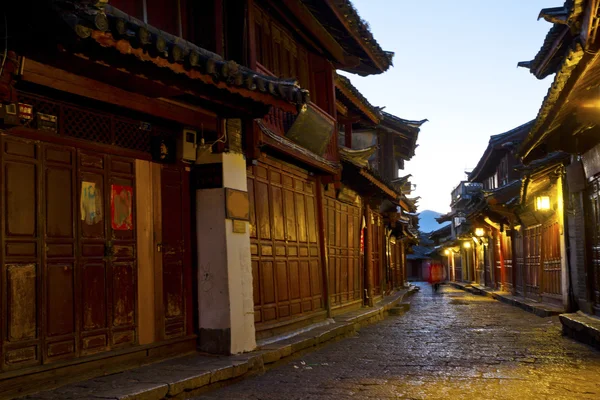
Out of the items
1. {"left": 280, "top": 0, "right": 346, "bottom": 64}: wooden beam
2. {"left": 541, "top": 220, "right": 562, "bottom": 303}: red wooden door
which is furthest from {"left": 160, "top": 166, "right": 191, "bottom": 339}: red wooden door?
{"left": 541, "top": 220, "right": 562, "bottom": 303}: red wooden door

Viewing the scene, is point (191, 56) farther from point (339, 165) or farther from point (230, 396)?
point (339, 165)

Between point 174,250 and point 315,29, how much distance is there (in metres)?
6.31

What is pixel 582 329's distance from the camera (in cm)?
1164

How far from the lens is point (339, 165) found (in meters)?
15.2

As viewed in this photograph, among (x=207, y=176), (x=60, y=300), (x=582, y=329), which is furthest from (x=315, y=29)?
(x=60, y=300)

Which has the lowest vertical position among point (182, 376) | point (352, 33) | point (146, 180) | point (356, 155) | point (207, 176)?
point (182, 376)

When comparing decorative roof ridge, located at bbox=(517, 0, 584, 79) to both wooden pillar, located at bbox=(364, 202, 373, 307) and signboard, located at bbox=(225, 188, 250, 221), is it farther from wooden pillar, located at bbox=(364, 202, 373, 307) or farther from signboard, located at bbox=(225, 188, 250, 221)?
wooden pillar, located at bbox=(364, 202, 373, 307)

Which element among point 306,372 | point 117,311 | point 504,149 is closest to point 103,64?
point 117,311

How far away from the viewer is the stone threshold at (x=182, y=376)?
6449 mm

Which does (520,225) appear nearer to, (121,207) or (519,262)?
(519,262)

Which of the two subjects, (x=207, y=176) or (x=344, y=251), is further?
(x=344, y=251)

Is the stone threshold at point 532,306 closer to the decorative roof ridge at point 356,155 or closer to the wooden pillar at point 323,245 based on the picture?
the decorative roof ridge at point 356,155

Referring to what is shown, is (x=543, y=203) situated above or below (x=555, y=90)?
below

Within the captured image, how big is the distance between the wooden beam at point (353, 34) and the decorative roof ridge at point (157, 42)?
14.7 ft
